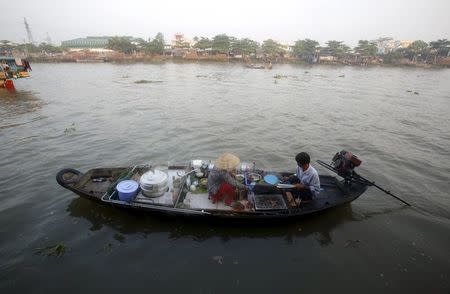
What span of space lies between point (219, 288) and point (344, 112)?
17.8 metres

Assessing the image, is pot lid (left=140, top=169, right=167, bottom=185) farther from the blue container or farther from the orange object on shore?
the orange object on shore

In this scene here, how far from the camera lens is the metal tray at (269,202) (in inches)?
260

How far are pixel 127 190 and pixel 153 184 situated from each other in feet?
2.25

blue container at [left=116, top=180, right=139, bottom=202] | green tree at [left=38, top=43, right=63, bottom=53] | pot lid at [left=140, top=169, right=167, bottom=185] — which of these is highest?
green tree at [left=38, top=43, right=63, bottom=53]

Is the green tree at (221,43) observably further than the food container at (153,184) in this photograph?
Yes

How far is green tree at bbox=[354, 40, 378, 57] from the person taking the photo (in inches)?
3290

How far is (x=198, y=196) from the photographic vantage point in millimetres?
7086

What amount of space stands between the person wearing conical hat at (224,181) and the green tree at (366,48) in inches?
3759

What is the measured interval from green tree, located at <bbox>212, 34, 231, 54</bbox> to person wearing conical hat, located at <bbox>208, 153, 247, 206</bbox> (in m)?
82.3

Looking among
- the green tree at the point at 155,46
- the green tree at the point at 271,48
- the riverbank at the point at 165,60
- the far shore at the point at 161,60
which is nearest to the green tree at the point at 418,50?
the riverbank at the point at 165,60

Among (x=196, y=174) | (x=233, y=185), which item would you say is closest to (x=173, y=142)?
(x=196, y=174)

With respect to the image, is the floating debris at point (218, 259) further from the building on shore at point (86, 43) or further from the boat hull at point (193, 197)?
the building on shore at point (86, 43)

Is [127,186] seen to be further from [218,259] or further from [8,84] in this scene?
[8,84]

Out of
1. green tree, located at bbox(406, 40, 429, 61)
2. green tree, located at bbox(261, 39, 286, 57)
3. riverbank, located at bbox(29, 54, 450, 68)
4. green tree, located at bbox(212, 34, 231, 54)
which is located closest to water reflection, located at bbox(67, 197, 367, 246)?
riverbank, located at bbox(29, 54, 450, 68)
